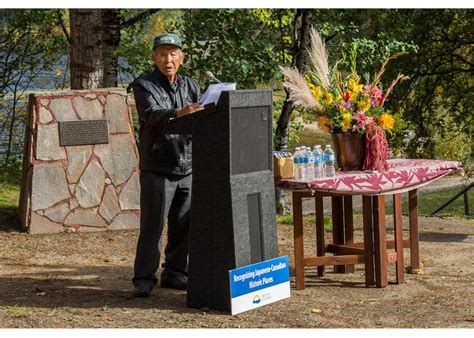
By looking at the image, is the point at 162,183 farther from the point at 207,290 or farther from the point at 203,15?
the point at 203,15

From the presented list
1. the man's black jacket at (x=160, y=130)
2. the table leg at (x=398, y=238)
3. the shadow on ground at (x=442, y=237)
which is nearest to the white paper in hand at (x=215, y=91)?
the man's black jacket at (x=160, y=130)

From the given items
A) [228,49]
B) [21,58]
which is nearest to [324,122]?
[228,49]

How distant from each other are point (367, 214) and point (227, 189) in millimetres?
1705

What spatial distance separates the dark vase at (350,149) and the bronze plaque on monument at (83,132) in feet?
12.0

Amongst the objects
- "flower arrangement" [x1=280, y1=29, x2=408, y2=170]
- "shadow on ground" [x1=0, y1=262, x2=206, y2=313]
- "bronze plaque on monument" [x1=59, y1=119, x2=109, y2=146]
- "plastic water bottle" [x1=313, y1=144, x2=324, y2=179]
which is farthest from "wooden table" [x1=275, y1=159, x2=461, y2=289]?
"bronze plaque on monument" [x1=59, y1=119, x2=109, y2=146]

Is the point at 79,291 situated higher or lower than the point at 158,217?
lower

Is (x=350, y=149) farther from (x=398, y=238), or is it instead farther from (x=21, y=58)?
(x=21, y=58)

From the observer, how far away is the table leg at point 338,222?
9609 millimetres

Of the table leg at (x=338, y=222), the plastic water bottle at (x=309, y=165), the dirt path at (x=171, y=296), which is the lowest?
the dirt path at (x=171, y=296)

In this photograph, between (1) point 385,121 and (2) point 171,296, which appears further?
(1) point 385,121

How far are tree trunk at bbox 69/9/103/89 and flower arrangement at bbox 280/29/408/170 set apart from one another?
488cm

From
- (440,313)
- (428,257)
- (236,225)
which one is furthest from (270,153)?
(428,257)

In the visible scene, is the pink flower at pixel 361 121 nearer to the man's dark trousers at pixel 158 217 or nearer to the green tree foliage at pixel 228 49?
the man's dark trousers at pixel 158 217

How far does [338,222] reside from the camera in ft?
32.1
